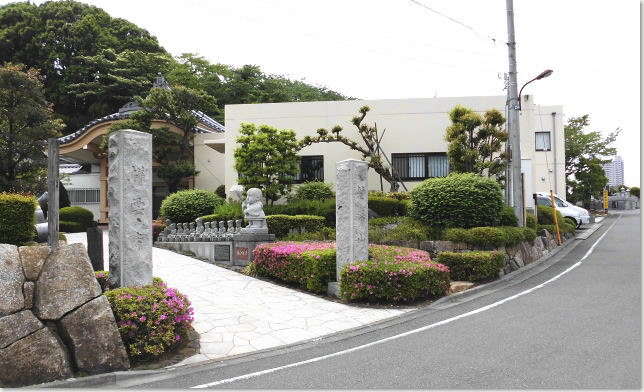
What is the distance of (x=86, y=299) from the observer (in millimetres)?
5949

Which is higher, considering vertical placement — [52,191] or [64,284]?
[52,191]

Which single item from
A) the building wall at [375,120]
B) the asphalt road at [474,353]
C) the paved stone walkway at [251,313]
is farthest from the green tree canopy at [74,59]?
the asphalt road at [474,353]

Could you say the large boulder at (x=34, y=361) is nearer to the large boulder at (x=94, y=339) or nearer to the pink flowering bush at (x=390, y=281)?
the large boulder at (x=94, y=339)

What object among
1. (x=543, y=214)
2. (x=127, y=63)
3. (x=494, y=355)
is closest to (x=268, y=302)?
(x=494, y=355)

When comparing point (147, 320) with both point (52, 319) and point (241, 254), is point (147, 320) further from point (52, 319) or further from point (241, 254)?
point (241, 254)

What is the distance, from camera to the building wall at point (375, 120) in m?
20.0

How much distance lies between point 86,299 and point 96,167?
2291 centimetres

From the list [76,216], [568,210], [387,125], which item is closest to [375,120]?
[387,125]

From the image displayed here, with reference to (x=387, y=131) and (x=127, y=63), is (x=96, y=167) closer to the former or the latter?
(x=127, y=63)

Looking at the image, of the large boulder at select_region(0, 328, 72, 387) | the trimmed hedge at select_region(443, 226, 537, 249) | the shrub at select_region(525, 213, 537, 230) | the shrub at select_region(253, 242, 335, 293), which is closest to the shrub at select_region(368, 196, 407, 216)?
the trimmed hedge at select_region(443, 226, 537, 249)

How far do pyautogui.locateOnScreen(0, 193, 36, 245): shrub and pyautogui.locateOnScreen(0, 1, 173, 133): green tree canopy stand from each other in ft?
73.9

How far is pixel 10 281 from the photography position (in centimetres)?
563

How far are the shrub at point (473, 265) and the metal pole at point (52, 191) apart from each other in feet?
27.3

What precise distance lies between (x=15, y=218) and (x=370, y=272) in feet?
23.1
